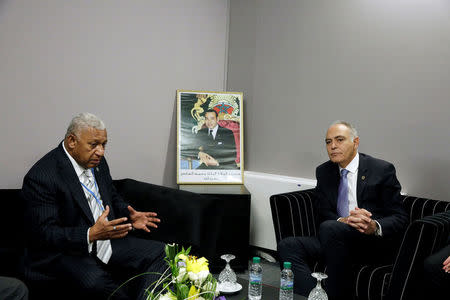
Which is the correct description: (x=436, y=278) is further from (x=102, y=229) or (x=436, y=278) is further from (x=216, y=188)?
(x=216, y=188)

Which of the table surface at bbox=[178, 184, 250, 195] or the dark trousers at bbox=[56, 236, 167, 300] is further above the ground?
the table surface at bbox=[178, 184, 250, 195]

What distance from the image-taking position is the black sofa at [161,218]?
2426 millimetres

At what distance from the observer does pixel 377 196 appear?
9.66ft

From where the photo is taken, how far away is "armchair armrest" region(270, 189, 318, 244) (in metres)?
3.12

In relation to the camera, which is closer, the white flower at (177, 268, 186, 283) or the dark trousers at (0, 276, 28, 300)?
the white flower at (177, 268, 186, 283)

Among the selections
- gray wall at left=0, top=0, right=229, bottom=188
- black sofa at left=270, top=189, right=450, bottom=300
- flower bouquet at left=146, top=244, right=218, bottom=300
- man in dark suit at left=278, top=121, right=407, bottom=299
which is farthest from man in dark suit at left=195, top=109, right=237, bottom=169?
flower bouquet at left=146, top=244, right=218, bottom=300

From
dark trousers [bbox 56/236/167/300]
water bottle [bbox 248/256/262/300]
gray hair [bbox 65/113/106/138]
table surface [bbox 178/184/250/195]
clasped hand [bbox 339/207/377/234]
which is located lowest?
dark trousers [bbox 56/236/167/300]

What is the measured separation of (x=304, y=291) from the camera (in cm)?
276

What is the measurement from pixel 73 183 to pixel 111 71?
1.44 metres

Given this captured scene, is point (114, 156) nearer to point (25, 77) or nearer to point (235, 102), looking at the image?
point (25, 77)

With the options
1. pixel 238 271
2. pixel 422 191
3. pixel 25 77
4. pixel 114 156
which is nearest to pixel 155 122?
pixel 114 156

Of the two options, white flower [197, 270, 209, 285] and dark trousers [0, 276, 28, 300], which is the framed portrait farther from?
white flower [197, 270, 209, 285]

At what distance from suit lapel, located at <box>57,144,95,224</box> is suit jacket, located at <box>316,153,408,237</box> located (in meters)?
1.67

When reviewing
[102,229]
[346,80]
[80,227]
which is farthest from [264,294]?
[346,80]
